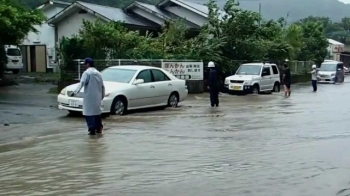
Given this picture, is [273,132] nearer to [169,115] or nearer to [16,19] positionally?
[169,115]

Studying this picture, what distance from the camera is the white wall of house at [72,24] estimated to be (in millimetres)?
36109

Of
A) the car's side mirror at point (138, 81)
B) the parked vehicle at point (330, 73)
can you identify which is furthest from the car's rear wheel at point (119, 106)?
the parked vehicle at point (330, 73)

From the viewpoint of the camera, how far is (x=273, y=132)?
41.0 feet

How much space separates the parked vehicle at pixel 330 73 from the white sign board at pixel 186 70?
65.6 feet

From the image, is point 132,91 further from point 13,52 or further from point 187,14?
point 187,14

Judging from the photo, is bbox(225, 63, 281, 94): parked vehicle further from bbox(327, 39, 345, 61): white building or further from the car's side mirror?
bbox(327, 39, 345, 61): white building

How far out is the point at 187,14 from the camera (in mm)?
41188

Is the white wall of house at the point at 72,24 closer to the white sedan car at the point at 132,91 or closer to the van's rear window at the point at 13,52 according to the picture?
the van's rear window at the point at 13,52

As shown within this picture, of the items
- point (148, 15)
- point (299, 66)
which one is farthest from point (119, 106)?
point (299, 66)

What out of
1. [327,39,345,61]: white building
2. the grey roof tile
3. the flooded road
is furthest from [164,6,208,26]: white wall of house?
[327,39,345,61]: white building

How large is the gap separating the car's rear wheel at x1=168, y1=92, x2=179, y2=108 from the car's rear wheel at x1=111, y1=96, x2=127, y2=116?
101 inches

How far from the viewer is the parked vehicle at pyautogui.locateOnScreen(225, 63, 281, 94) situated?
26.9m

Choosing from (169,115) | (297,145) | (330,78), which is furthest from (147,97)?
(330,78)

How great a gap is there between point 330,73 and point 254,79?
17.9m
